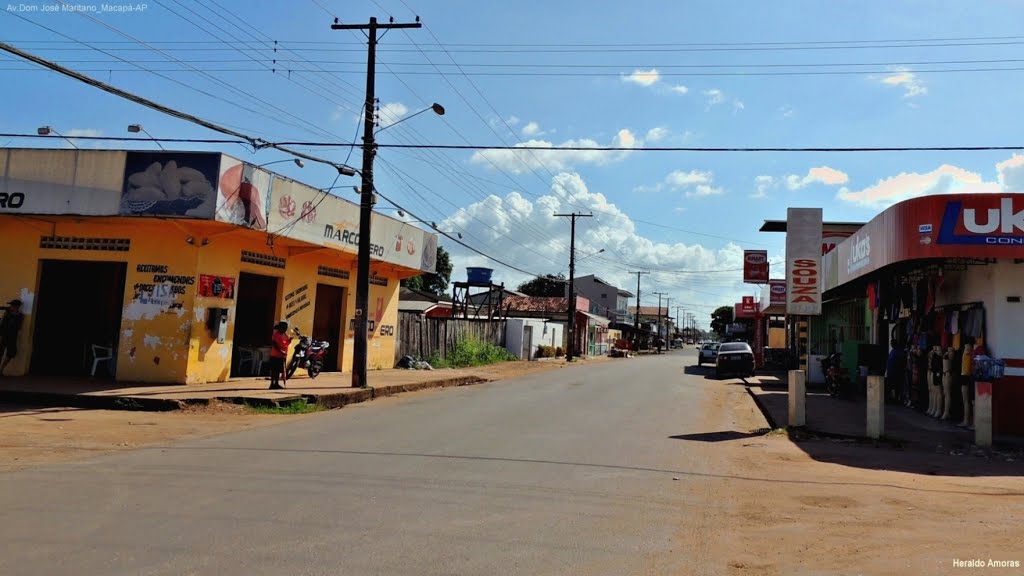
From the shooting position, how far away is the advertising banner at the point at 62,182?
15289mm

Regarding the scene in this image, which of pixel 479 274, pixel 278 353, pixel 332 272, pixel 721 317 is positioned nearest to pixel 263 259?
pixel 278 353

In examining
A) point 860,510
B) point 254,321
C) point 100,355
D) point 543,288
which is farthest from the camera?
point 543,288

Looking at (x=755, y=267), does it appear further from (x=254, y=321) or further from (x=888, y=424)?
(x=254, y=321)

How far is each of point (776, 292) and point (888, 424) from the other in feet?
69.5

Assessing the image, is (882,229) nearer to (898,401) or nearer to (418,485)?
(898,401)

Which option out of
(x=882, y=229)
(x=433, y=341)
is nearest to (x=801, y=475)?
(x=882, y=229)

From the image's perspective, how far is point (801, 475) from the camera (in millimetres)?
8852

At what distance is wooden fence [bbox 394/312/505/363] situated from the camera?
27.4 meters

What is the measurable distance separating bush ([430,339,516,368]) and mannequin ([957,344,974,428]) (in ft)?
63.9

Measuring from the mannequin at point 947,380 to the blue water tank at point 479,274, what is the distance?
2418cm

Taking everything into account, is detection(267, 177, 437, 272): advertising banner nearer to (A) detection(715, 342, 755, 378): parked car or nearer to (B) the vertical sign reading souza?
(B) the vertical sign reading souza

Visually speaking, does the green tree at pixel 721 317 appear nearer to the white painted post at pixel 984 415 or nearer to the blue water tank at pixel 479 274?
the blue water tank at pixel 479 274

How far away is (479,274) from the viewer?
119 ft

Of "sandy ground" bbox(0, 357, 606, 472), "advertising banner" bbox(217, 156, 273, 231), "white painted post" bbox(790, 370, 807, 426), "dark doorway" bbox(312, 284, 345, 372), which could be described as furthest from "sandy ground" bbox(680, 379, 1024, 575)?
"dark doorway" bbox(312, 284, 345, 372)
